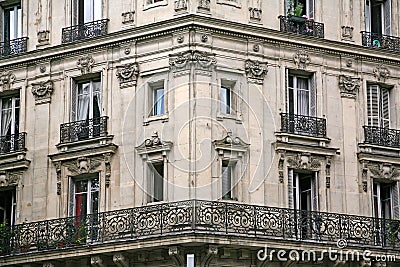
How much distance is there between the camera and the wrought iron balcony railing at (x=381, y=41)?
37969mm

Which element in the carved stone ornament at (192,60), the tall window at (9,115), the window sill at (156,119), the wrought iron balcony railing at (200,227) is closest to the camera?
the wrought iron balcony railing at (200,227)

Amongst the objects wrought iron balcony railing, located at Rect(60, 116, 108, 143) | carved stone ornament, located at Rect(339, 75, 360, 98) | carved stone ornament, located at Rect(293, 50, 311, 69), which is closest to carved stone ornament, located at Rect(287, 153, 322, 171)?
carved stone ornament, located at Rect(339, 75, 360, 98)

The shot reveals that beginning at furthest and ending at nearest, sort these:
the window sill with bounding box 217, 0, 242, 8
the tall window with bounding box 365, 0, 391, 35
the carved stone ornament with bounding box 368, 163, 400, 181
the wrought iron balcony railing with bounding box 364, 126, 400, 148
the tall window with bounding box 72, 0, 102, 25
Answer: the tall window with bounding box 365, 0, 391, 35 < the tall window with bounding box 72, 0, 102, 25 < the wrought iron balcony railing with bounding box 364, 126, 400, 148 < the carved stone ornament with bounding box 368, 163, 400, 181 < the window sill with bounding box 217, 0, 242, 8

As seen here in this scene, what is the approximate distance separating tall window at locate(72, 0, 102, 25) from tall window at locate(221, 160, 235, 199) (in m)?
6.34

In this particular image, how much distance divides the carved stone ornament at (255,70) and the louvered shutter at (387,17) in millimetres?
5036

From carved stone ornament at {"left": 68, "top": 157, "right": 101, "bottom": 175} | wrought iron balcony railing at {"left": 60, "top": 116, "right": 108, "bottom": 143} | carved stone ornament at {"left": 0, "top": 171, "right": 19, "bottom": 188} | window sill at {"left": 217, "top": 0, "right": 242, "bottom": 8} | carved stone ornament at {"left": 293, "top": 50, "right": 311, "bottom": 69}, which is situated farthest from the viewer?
carved stone ornament at {"left": 0, "top": 171, "right": 19, "bottom": 188}

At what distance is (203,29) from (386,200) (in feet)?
26.2

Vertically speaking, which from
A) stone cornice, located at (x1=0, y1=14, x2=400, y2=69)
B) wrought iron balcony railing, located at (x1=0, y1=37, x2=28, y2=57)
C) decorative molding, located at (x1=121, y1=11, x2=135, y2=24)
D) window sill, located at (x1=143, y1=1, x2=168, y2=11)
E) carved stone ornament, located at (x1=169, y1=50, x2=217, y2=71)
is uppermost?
window sill, located at (x1=143, y1=1, x2=168, y2=11)

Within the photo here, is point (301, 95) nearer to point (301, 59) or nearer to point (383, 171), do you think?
point (301, 59)

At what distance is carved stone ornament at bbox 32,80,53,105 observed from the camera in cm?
3738

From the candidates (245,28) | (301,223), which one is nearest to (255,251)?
(301,223)

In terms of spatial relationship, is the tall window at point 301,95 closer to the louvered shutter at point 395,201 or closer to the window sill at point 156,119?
the louvered shutter at point 395,201

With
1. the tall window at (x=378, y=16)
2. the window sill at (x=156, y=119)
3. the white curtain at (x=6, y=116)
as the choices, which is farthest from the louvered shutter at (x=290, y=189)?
the white curtain at (x=6, y=116)

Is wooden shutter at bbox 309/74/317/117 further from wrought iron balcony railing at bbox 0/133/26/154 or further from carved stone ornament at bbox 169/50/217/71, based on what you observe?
wrought iron balcony railing at bbox 0/133/26/154
